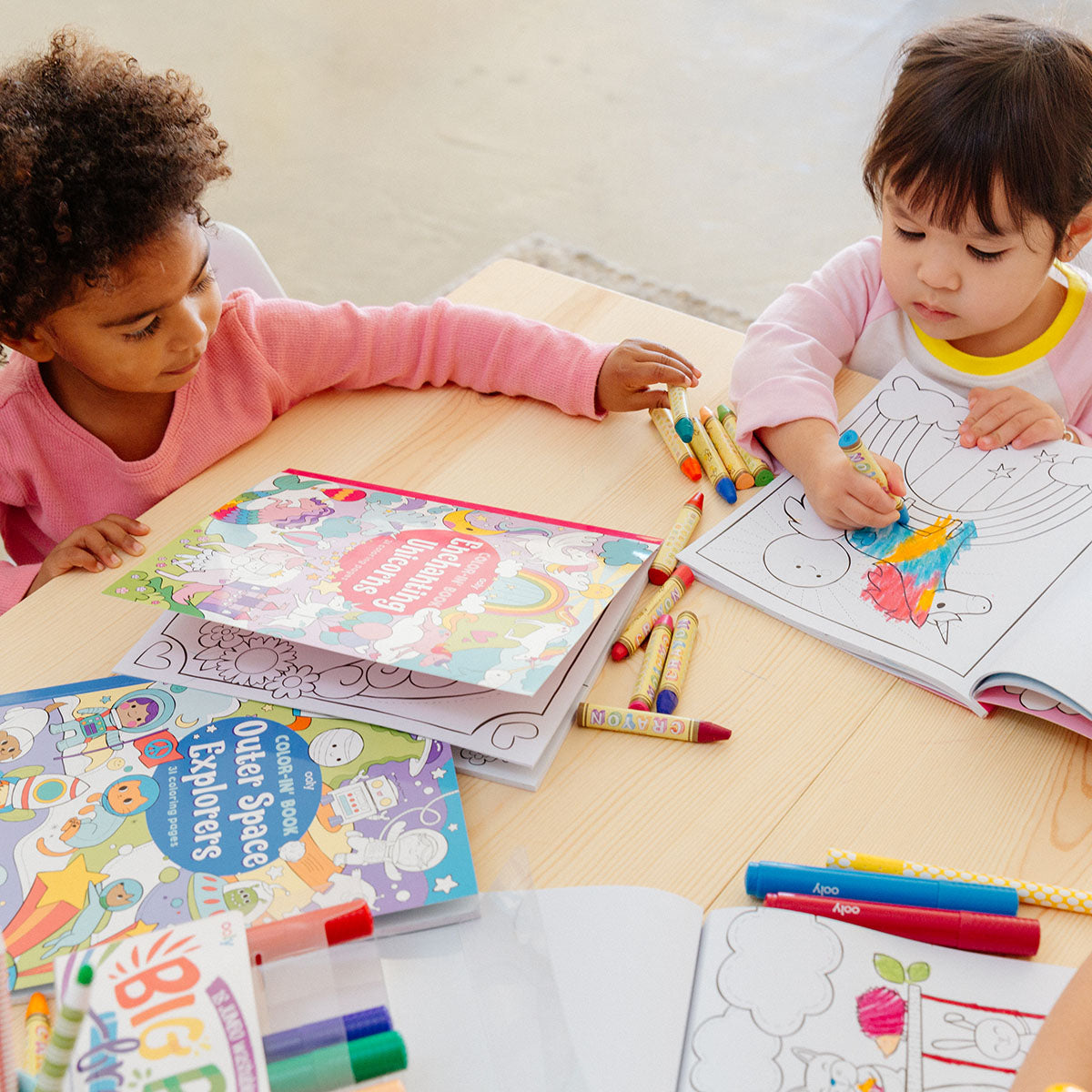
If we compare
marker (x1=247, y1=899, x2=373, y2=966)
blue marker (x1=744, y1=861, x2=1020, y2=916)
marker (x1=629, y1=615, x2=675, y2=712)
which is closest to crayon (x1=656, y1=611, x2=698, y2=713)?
marker (x1=629, y1=615, x2=675, y2=712)

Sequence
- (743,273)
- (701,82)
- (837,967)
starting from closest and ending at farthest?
(837,967)
(743,273)
(701,82)

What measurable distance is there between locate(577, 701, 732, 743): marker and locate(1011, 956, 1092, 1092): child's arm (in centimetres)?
22

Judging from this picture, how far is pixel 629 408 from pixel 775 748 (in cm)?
35

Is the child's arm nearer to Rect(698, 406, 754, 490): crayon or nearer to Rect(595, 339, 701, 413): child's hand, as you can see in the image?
Rect(698, 406, 754, 490): crayon

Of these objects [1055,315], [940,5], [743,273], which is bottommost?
[743,273]

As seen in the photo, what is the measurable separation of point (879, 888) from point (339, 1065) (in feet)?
0.88

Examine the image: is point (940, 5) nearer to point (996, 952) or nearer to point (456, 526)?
point (456, 526)

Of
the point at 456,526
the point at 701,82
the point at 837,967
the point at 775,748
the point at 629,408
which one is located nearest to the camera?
the point at 837,967

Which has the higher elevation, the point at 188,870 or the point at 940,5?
the point at 940,5

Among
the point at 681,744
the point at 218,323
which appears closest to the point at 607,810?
the point at 681,744

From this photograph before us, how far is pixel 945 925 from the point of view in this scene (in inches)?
20.7

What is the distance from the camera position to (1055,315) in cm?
92

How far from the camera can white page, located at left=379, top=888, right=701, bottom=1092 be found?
490 millimetres

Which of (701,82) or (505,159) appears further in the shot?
(701,82)
